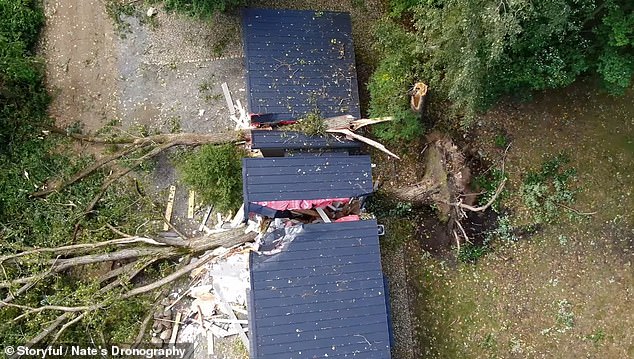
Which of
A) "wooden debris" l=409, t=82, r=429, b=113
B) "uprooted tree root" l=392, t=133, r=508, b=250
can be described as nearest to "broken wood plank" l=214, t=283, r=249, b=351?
"uprooted tree root" l=392, t=133, r=508, b=250

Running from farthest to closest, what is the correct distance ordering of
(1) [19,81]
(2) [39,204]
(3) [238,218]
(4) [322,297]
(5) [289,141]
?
(1) [19,81]
(3) [238,218]
(2) [39,204]
(5) [289,141]
(4) [322,297]

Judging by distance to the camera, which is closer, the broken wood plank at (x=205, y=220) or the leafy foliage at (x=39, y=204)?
the leafy foliage at (x=39, y=204)

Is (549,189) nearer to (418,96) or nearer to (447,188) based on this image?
(447,188)

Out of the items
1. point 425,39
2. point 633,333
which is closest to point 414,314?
point 633,333

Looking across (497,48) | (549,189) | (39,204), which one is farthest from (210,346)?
(549,189)

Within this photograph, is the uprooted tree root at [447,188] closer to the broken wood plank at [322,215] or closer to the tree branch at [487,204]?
the tree branch at [487,204]

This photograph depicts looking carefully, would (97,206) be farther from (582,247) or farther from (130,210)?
(582,247)

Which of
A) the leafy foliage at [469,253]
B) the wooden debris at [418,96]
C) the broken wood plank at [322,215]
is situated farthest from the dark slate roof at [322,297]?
the leafy foliage at [469,253]
